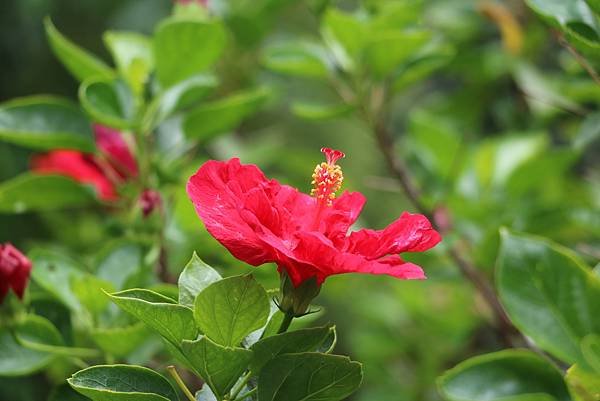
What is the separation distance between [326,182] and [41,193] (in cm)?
50

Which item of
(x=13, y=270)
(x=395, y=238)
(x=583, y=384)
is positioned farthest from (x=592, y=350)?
(x=13, y=270)

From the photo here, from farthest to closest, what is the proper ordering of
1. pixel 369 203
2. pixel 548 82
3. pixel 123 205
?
pixel 369 203 < pixel 548 82 < pixel 123 205

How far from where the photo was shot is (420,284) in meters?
1.56

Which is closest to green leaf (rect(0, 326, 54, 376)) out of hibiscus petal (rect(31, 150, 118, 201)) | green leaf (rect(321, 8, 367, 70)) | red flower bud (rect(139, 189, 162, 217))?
red flower bud (rect(139, 189, 162, 217))

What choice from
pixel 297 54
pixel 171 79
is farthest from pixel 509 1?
pixel 171 79

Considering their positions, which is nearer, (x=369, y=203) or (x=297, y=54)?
(x=297, y=54)

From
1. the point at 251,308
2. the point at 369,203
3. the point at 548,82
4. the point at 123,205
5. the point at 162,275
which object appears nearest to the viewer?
the point at 251,308

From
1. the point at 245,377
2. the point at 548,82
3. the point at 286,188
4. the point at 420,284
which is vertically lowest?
the point at 420,284

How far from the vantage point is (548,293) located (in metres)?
0.77

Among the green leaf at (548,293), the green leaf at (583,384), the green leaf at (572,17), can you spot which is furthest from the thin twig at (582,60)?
the green leaf at (583,384)

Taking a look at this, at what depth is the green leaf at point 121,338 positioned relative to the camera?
800 mm

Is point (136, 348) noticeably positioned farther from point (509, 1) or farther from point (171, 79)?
point (509, 1)

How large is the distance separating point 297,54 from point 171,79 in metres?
0.23

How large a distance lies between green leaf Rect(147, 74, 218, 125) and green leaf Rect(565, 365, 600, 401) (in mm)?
540
